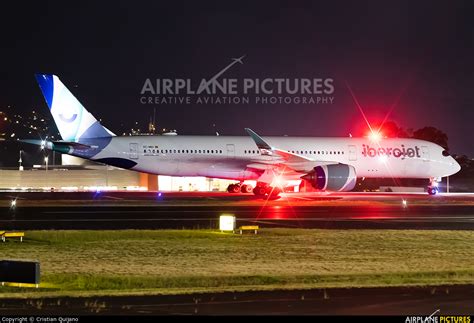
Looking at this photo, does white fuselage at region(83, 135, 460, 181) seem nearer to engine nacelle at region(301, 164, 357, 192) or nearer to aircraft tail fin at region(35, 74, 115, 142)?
aircraft tail fin at region(35, 74, 115, 142)

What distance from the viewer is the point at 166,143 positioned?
5172 cm

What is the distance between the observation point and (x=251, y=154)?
175 feet

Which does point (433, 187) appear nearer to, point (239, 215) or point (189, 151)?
point (189, 151)

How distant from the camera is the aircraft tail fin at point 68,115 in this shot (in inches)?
2020

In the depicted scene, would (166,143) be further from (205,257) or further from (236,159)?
(205,257)

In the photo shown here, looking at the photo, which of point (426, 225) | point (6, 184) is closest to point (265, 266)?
point (426, 225)

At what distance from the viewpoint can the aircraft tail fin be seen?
168 ft

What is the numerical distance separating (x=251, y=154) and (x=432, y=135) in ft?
208

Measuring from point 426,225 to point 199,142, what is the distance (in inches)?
977

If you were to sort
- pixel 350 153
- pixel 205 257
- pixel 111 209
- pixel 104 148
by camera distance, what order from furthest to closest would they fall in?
1. pixel 350 153
2. pixel 104 148
3. pixel 111 209
4. pixel 205 257

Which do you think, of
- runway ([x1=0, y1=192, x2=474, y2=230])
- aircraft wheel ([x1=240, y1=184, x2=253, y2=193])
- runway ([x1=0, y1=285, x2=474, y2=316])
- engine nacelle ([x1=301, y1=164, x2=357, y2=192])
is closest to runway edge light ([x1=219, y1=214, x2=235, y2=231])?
runway ([x1=0, y1=192, x2=474, y2=230])

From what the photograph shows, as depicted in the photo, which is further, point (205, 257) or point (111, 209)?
point (111, 209)

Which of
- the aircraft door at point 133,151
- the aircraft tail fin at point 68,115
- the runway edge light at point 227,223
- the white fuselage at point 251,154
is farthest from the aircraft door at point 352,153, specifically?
the runway edge light at point 227,223

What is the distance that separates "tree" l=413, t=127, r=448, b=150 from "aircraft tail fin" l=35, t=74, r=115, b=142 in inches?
2649
